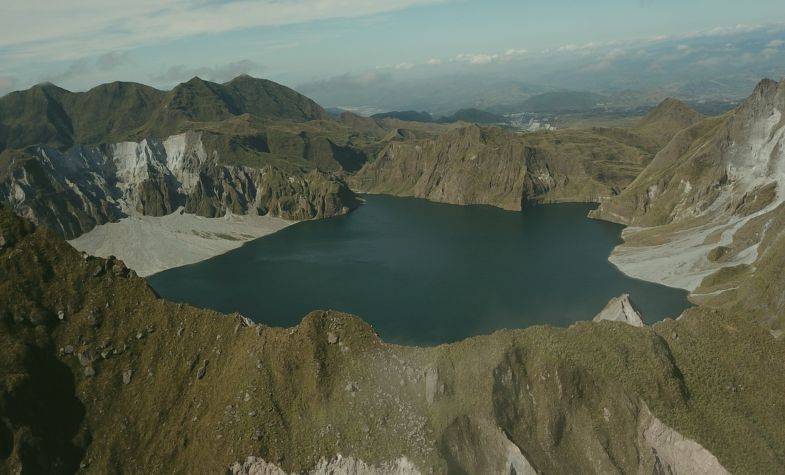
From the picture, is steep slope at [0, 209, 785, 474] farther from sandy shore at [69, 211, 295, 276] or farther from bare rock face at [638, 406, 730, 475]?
sandy shore at [69, 211, 295, 276]

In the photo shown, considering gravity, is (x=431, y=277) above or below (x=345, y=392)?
below

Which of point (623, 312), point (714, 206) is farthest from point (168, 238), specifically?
point (714, 206)

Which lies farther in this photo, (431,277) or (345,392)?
(431,277)

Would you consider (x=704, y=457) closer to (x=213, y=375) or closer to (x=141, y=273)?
(x=213, y=375)

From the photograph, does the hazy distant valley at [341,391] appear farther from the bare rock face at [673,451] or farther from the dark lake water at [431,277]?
the dark lake water at [431,277]

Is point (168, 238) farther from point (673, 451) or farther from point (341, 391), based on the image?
point (673, 451)

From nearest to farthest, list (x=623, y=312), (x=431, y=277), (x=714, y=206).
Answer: (x=623, y=312), (x=431, y=277), (x=714, y=206)

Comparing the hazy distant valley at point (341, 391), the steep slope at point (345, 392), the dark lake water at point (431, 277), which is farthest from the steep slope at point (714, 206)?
the hazy distant valley at point (341, 391)
